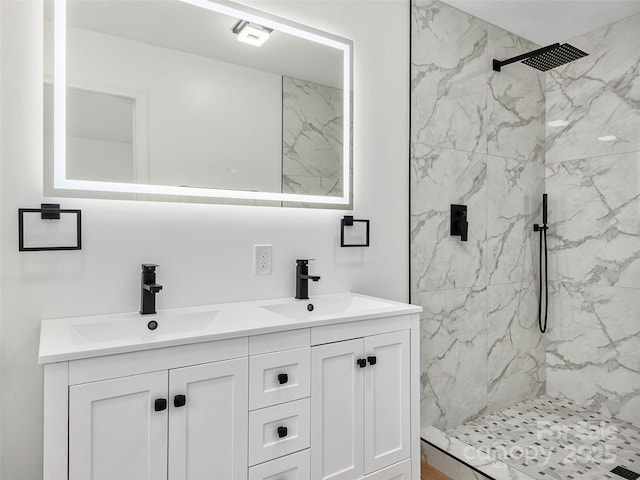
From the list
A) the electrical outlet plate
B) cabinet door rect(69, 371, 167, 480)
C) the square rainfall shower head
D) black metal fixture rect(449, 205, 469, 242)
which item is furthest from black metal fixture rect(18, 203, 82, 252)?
the square rainfall shower head

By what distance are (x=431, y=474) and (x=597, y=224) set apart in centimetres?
184

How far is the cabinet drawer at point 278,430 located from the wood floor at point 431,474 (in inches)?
37.8

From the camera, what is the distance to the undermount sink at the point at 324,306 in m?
1.77

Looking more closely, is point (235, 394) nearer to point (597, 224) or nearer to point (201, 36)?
point (201, 36)

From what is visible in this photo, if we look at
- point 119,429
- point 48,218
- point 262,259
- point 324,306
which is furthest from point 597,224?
point 48,218

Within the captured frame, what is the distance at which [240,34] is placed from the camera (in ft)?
5.85

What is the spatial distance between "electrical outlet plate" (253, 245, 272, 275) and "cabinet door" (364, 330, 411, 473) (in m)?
0.53

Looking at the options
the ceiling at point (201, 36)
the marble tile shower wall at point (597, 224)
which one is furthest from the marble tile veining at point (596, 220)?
the ceiling at point (201, 36)

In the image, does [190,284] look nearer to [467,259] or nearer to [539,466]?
[467,259]

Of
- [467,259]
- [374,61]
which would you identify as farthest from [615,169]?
[374,61]

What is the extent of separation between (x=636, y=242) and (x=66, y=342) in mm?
2906

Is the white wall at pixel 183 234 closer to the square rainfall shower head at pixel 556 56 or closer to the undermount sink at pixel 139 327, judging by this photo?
the undermount sink at pixel 139 327

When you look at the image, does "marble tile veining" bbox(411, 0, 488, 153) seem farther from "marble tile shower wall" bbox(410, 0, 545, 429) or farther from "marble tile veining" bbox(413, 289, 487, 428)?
"marble tile veining" bbox(413, 289, 487, 428)

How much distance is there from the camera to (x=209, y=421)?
4.07ft
